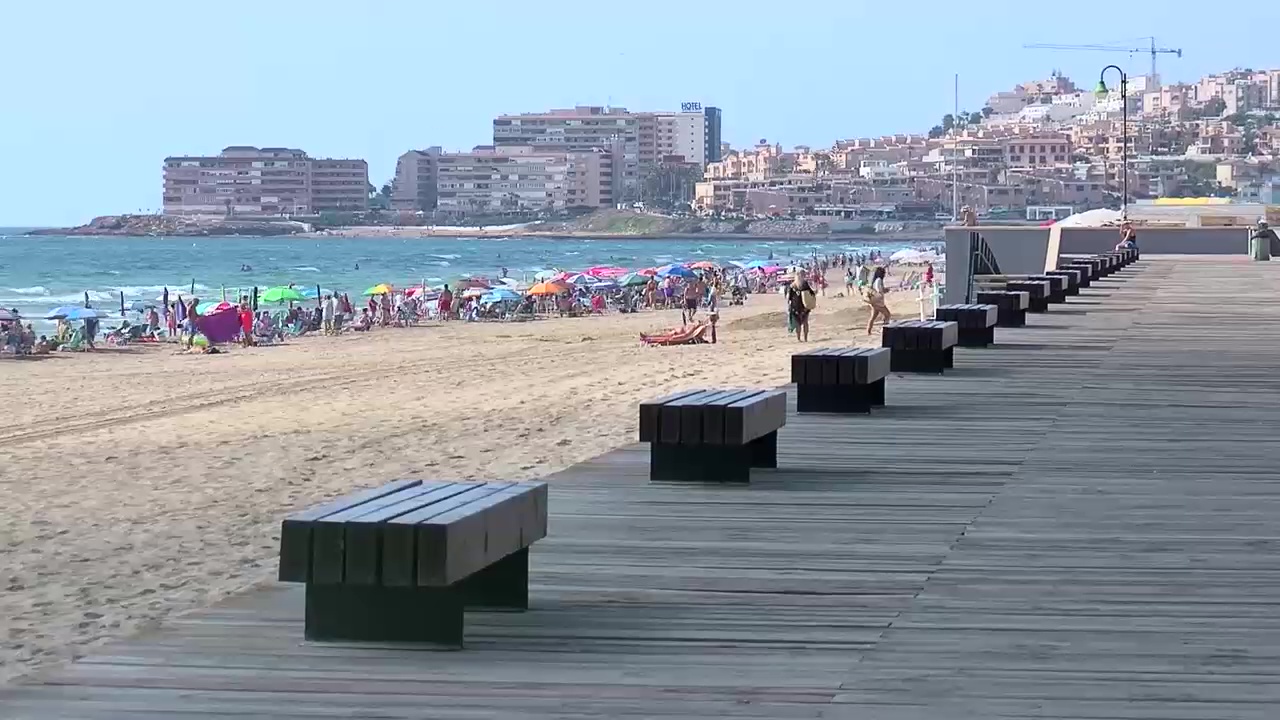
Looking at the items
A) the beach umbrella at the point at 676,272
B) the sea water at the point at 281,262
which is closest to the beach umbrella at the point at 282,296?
the sea water at the point at 281,262

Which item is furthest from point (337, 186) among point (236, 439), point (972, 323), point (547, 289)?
point (972, 323)

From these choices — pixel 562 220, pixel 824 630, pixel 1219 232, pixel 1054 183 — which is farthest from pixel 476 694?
pixel 562 220

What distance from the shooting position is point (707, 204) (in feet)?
586

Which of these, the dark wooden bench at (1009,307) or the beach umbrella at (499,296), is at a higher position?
the dark wooden bench at (1009,307)

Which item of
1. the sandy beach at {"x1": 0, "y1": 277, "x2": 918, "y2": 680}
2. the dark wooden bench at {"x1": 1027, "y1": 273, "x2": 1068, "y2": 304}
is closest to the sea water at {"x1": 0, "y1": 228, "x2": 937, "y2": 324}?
the sandy beach at {"x1": 0, "y1": 277, "x2": 918, "y2": 680}

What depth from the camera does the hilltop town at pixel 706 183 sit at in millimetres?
150500

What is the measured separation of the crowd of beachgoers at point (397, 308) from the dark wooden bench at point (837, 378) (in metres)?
19.2

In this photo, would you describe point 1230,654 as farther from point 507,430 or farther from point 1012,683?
point 507,430

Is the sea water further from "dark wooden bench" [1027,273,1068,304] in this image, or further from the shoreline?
"dark wooden bench" [1027,273,1068,304]

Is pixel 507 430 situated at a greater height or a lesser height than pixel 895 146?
lesser

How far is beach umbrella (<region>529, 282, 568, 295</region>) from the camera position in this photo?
159 ft

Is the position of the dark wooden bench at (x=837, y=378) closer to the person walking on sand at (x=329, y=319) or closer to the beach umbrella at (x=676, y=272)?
the person walking on sand at (x=329, y=319)

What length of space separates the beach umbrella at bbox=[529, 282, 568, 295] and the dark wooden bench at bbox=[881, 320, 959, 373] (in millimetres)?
37130

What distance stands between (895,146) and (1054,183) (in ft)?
179
